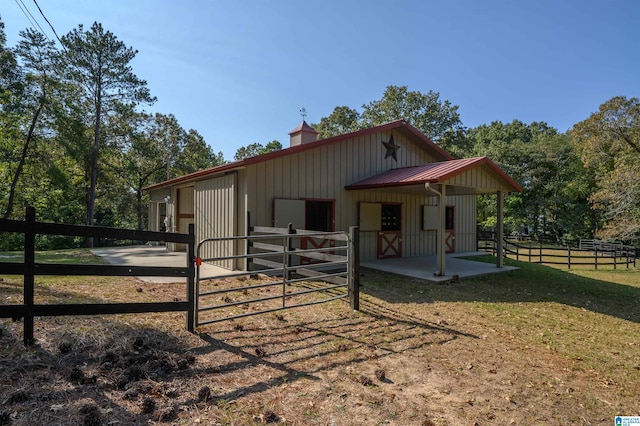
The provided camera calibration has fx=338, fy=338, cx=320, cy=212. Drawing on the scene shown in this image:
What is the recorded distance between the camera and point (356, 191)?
1118 centimetres

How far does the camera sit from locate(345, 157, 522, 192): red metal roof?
8555 millimetres

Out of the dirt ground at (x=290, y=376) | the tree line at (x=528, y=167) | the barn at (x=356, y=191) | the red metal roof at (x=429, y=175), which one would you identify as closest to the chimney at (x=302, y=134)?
the barn at (x=356, y=191)

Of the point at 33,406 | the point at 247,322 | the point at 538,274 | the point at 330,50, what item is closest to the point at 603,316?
the point at 538,274

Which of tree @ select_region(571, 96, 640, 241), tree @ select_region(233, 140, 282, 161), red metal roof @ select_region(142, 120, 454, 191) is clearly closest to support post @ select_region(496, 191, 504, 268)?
red metal roof @ select_region(142, 120, 454, 191)

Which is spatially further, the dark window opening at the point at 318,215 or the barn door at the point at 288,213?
the dark window opening at the point at 318,215

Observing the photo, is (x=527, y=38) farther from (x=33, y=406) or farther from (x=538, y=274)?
(x=33, y=406)

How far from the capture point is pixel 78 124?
692 inches

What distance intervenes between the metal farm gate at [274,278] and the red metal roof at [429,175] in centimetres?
242

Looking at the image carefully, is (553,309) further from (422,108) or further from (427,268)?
(422,108)

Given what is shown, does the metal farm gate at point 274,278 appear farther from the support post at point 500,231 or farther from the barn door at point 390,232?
the support post at point 500,231

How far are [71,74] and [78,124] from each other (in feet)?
13.6

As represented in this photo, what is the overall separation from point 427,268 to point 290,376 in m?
7.47

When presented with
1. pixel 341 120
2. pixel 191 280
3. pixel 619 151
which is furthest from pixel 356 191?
pixel 341 120

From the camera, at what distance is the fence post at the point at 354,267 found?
571cm
